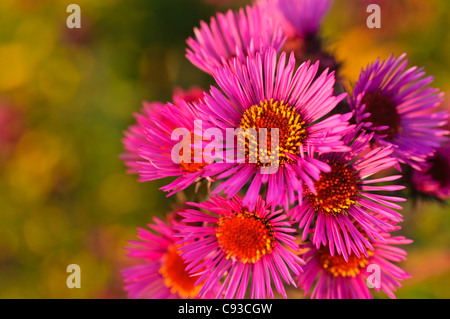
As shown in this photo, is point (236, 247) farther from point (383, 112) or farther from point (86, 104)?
point (86, 104)

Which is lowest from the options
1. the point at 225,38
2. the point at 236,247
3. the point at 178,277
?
the point at 178,277

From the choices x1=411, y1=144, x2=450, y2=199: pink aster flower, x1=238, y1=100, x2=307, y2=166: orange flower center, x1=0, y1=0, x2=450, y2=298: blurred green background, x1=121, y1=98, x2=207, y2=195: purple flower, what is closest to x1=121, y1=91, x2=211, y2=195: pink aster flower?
x1=121, y1=98, x2=207, y2=195: purple flower

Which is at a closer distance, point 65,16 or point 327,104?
point 327,104

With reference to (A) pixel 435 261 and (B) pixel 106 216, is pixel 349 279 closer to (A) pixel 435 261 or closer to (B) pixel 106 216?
(A) pixel 435 261

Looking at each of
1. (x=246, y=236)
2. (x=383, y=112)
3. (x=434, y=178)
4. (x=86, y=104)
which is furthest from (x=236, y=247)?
(x=86, y=104)

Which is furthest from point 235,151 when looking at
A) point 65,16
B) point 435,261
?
point 65,16

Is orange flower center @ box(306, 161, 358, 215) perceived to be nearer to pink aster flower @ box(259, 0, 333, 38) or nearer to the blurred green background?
pink aster flower @ box(259, 0, 333, 38)

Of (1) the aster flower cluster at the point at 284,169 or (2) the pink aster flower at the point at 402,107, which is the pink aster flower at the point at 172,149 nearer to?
(1) the aster flower cluster at the point at 284,169
